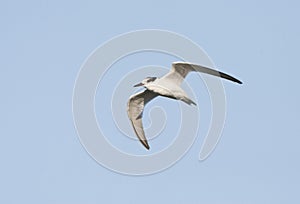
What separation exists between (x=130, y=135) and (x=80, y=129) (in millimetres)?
1655

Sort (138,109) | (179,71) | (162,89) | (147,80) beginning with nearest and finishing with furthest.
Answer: (162,89), (147,80), (179,71), (138,109)

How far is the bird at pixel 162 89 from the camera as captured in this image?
29859mm

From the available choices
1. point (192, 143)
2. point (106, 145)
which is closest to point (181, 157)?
point (192, 143)

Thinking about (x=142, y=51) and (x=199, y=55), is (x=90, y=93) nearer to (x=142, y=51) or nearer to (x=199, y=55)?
(x=142, y=51)

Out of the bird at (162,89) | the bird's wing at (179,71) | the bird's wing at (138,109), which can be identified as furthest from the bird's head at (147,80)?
the bird's wing at (138,109)

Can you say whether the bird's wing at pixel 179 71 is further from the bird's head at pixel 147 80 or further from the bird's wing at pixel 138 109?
the bird's wing at pixel 138 109

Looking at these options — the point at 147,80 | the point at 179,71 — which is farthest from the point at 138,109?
the point at 179,71

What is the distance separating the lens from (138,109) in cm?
3259

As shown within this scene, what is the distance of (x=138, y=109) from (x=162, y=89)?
2.41 meters

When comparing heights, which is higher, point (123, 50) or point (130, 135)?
point (123, 50)

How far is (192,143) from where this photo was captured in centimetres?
3145

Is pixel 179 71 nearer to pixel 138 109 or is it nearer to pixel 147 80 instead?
pixel 147 80

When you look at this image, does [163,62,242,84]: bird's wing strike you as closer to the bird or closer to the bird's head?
the bird

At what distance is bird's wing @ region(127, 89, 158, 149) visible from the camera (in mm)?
32031
